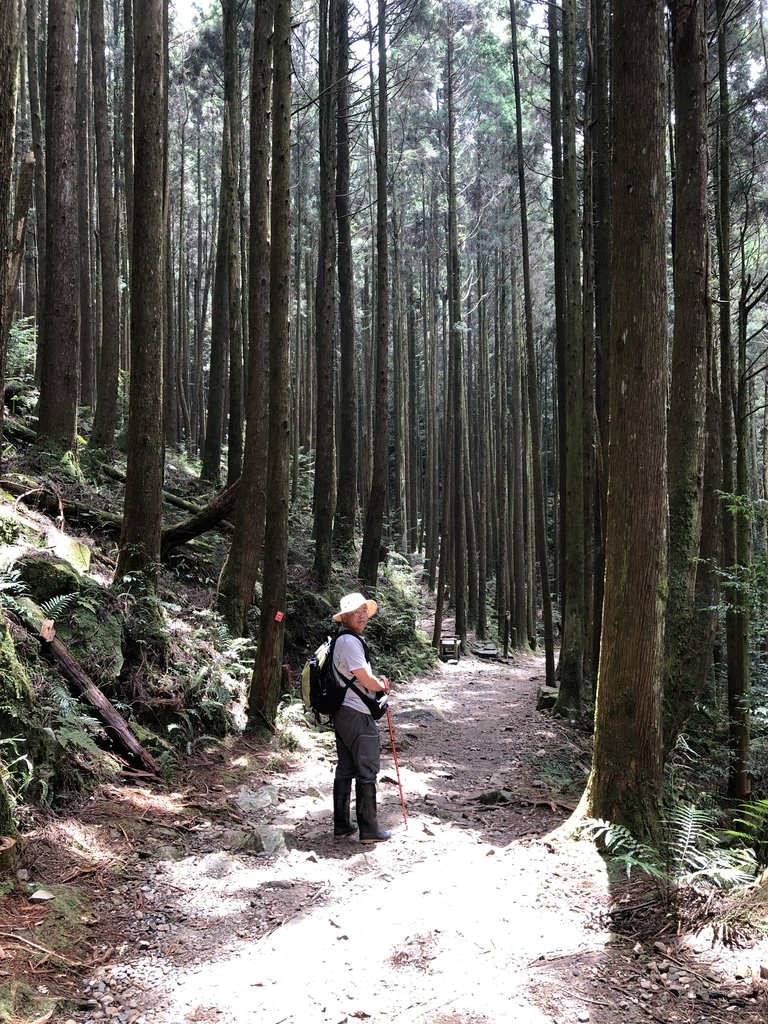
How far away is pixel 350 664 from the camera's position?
543cm

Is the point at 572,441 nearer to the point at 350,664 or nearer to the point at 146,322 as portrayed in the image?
the point at 146,322

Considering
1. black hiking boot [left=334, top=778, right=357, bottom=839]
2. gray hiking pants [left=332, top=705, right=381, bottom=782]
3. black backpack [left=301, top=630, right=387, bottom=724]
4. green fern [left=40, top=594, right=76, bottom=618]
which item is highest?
green fern [left=40, top=594, right=76, bottom=618]

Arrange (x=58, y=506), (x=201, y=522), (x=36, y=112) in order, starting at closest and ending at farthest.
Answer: (x=58, y=506), (x=201, y=522), (x=36, y=112)

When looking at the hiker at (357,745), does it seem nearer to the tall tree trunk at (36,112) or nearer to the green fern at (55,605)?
the green fern at (55,605)

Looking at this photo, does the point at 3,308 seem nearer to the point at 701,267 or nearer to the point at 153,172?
the point at 153,172

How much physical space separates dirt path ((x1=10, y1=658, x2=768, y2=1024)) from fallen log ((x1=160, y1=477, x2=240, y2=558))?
13.9 ft

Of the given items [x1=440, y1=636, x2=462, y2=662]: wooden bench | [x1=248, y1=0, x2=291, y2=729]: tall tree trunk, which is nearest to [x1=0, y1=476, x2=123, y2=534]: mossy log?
[x1=248, y1=0, x2=291, y2=729]: tall tree trunk

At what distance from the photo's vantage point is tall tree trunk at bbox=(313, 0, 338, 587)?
1373 cm

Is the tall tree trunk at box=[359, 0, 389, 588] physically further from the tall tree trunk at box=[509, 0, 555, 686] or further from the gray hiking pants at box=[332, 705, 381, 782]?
the gray hiking pants at box=[332, 705, 381, 782]

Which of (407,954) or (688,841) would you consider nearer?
(407,954)

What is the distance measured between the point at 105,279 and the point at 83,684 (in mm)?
10773

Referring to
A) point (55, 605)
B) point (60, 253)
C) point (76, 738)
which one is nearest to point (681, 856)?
point (76, 738)

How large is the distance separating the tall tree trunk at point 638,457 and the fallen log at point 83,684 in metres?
3.43

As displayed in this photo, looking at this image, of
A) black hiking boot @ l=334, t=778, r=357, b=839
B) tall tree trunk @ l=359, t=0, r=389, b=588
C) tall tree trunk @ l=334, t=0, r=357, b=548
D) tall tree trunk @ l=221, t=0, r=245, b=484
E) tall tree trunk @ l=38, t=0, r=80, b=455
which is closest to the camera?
black hiking boot @ l=334, t=778, r=357, b=839
